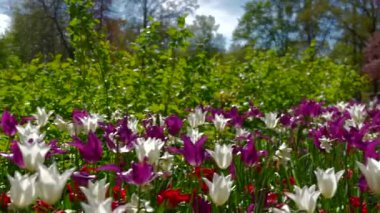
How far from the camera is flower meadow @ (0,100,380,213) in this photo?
1.58m

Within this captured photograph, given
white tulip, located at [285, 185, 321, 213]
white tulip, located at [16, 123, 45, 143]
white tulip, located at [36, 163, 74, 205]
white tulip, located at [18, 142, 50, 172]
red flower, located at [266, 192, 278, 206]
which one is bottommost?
red flower, located at [266, 192, 278, 206]

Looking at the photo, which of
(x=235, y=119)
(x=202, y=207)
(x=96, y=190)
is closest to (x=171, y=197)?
(x=202, y=207)

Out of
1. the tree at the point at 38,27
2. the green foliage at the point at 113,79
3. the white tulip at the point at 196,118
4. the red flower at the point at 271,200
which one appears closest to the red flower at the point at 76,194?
the red flower at the point at 271,200

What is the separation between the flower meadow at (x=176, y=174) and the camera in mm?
1576

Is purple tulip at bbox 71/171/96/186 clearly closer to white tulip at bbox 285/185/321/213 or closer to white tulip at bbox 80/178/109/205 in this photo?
white tulip at bbox 80/178/109/205

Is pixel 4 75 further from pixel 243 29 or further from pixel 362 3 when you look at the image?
pixel 243 29

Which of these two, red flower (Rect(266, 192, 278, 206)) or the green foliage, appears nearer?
red flower (Rect(266, 192, 278, 206))

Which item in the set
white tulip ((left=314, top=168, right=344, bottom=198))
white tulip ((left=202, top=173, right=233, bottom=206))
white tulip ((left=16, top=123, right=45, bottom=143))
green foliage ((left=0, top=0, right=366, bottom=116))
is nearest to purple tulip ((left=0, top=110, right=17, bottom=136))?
white tulip ((left=16, top=123, right=45, bottom=143))

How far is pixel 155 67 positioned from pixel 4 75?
192 cm

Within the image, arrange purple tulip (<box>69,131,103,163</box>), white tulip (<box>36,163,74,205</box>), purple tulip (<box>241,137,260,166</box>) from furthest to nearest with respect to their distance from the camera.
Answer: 1. purple tulip (<box>241,137,260,166</box>)
2. purple tulip (<box>69,131,103,163</box>)
3. white tulip (<box>36,163,74,205</box>)

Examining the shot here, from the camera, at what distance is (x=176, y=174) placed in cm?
300

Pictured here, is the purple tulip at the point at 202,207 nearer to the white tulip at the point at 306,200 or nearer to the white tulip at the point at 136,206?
the white tulip at the point at 136,206

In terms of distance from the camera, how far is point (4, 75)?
245 inches

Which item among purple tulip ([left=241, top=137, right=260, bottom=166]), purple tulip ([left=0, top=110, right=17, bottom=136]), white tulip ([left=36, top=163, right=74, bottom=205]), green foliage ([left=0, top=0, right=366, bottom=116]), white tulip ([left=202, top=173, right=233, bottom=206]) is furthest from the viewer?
green foliage ([left=0, top=0, right=366, bottom=116])
